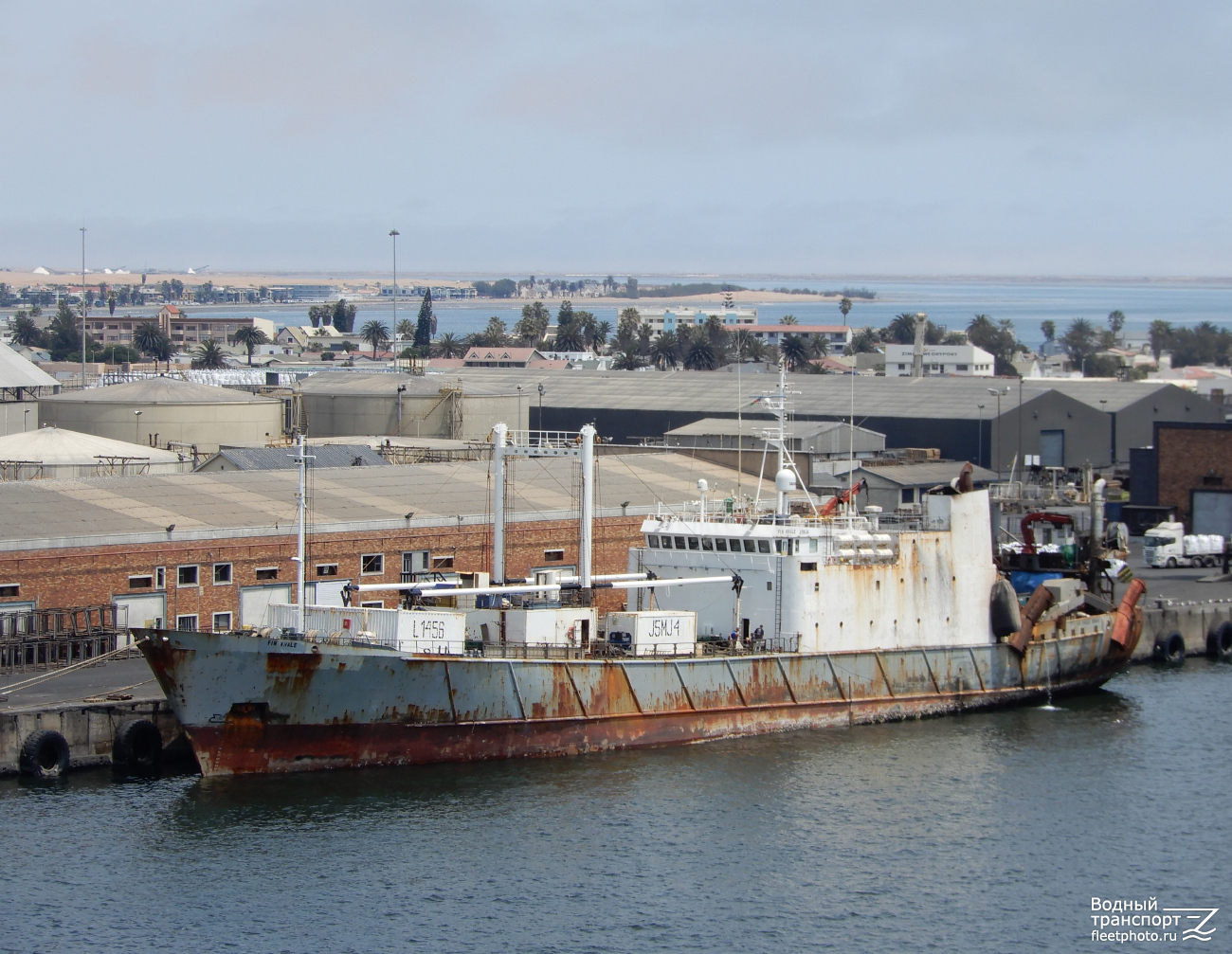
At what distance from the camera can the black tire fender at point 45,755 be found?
109 feet

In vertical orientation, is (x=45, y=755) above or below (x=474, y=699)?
below

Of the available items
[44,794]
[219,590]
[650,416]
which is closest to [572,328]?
[650,416]

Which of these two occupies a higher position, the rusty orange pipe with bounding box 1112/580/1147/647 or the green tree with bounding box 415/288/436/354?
the green tree with bounding box 415/288/436/354

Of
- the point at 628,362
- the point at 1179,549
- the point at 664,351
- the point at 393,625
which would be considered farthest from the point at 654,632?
the point at 664,351

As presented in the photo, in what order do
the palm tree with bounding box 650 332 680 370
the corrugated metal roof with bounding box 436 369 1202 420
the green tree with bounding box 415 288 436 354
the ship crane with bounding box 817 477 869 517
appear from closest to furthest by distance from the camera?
1. the ship crane with bounding box 817 477 869 517
2. the corrugated metal roof with bounding box 436 369 1202 420
3. the palm tree with bounding box 650 332 680 370
4. the green tree with bounding box 415 288 436 354

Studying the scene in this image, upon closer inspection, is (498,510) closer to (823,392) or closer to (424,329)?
(823,392)

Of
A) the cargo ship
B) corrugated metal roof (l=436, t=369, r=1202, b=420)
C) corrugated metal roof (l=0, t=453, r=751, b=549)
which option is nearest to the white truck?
corrugated metal roof (l=0, t=453, r=751, b=549)

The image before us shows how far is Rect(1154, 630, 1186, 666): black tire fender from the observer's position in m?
51.1

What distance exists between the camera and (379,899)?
2767cm

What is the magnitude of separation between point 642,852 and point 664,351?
144207 millimetres

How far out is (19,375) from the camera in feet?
240

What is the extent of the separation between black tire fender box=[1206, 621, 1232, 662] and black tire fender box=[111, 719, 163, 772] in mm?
32969

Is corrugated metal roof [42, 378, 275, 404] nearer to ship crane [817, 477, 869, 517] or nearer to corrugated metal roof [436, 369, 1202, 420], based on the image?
corrugated metal roof [436, 369, 1202, 420]

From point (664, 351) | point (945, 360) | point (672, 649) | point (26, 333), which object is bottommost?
point (672, 649)
